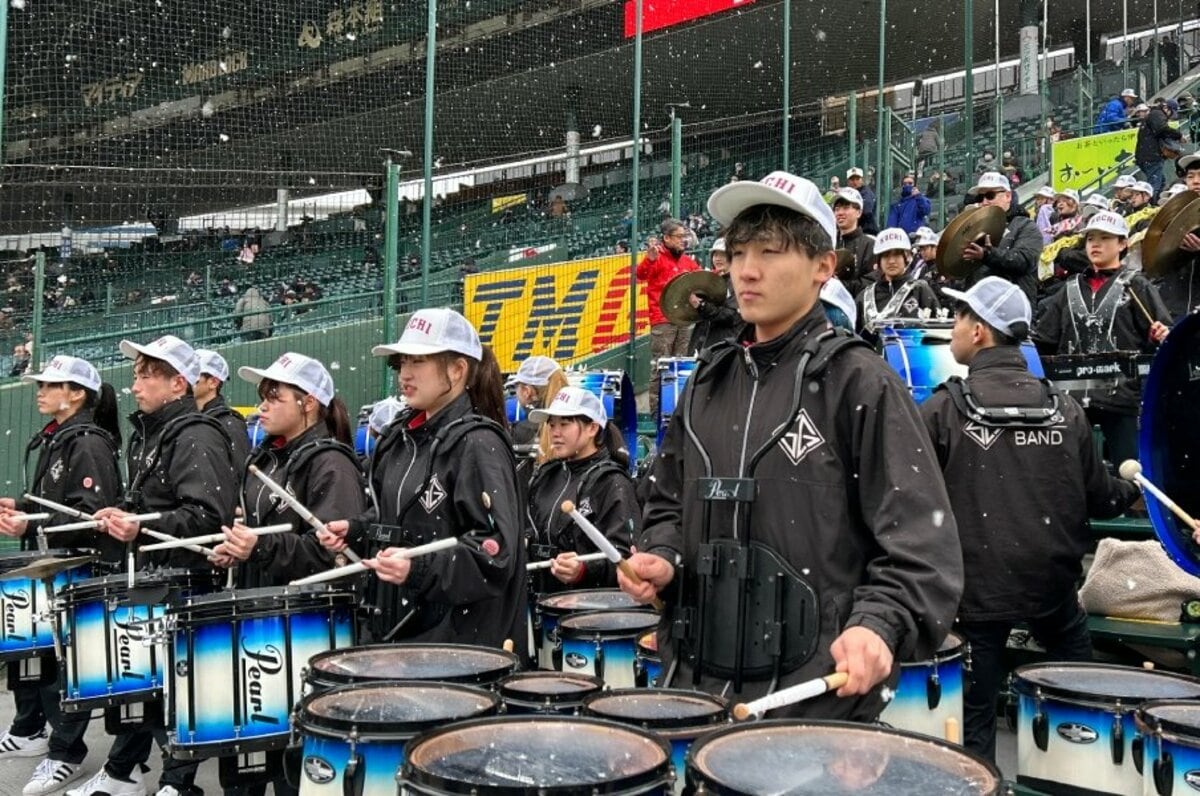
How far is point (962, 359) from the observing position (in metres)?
5.29

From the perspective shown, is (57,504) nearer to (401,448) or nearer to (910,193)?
(401,448)

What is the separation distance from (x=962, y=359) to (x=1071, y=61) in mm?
26351

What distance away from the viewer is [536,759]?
2641mm

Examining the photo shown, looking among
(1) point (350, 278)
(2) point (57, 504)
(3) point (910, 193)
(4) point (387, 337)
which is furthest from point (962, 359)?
(1) point (350, 278)

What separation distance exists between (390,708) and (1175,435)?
2.40 m

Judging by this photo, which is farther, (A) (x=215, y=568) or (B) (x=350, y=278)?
(B) (x=350, y=278)

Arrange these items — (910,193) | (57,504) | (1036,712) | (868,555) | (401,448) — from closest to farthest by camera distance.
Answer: (868,555) < (1036,712) < (401,448) < (57,504) < (910,193)

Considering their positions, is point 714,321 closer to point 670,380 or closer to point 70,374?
point 670,380

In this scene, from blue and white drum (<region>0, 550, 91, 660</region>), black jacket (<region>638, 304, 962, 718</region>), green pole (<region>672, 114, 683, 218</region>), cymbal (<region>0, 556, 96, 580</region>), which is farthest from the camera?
green pole (<region>672, 114, 683, 218</region>)

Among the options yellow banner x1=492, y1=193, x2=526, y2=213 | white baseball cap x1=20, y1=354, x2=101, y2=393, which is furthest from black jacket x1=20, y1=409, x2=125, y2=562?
yellow banner x1=492, y1=193, x2=526, y2=213

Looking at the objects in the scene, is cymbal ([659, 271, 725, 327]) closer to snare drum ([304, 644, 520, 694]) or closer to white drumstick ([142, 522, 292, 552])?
white drumstick ([142, 522, 292, 552])

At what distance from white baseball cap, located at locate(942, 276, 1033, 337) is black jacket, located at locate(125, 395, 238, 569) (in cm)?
358

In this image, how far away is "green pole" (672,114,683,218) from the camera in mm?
13695

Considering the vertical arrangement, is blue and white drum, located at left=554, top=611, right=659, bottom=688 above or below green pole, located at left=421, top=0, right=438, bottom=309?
below
